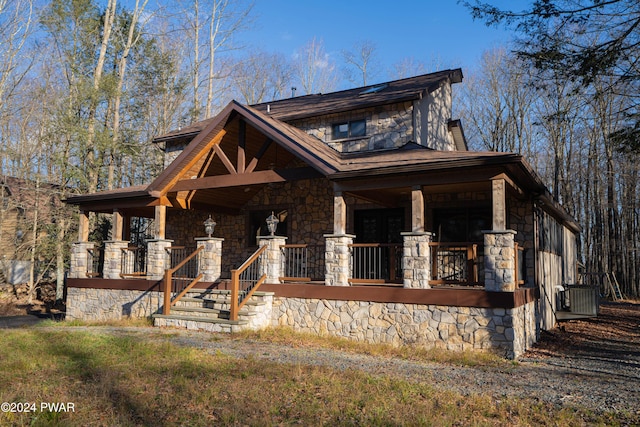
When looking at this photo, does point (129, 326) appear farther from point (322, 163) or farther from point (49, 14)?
point (49, 14)

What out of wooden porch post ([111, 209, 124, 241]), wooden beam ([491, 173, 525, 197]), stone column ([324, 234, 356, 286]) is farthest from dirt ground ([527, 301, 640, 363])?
wooden porch post ([111, 209, 124, 241])

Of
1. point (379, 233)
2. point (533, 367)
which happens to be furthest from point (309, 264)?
point (533, 367)

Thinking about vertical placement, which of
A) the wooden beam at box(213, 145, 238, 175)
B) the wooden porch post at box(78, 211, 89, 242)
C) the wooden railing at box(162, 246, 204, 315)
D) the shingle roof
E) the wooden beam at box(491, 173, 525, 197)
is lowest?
the wooden railing at box(162, 246, 204, 315)

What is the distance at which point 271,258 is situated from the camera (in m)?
→ 11.2

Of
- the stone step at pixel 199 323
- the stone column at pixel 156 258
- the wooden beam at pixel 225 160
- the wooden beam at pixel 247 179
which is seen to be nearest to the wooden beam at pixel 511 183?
the wooden beam at pixel 247 179

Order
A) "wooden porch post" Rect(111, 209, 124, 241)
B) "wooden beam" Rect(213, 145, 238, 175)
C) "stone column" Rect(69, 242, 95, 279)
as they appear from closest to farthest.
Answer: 1. "wooden beam" Rect(213, 145, 238, 175)
2. "wooden porch post" Rect(111, 209, 124, 241)
3. "stone column" Rect(69, 242, 95, 279)

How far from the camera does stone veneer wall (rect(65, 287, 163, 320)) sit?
1259cm

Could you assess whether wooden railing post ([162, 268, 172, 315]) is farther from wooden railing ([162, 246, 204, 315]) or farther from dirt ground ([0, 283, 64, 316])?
dirt ground ([0, 283, 64, 316])

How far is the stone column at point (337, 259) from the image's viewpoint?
1021 cm

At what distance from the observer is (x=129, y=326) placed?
11406mm

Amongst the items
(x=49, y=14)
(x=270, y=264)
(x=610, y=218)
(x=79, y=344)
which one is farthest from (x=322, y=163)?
(x=610, y=218)

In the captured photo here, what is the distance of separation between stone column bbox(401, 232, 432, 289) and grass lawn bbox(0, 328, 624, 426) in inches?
121

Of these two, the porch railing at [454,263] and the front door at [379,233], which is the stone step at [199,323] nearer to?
the front door at [379,233]

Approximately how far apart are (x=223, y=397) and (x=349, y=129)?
1016cm
